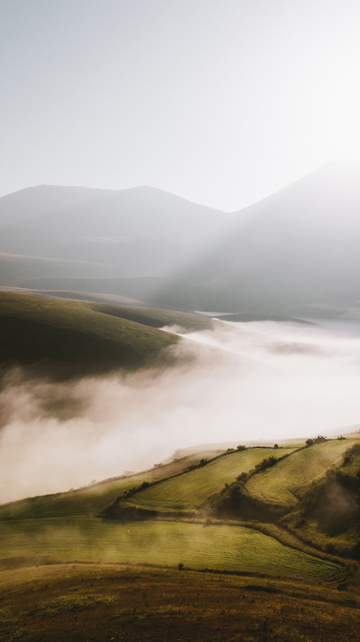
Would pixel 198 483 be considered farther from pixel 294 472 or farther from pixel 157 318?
pixel 157 318

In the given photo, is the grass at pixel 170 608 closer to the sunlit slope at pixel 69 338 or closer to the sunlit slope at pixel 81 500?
the sunlit slope at pixel 81 500

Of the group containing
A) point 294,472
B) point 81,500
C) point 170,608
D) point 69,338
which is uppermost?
point 69,338

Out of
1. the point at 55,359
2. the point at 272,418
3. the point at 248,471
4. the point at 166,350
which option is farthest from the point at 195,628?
the point at 166,350

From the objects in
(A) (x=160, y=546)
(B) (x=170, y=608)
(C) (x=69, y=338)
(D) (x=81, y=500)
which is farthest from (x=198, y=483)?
(C) (x=69, y=338)

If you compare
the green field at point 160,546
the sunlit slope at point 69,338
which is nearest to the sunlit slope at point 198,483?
the green field at point 160,546

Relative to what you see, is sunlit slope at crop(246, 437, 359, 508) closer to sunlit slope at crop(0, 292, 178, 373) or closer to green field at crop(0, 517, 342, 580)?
green field at crop(0, 517, 342, 580)

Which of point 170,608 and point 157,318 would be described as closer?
point 170,608
